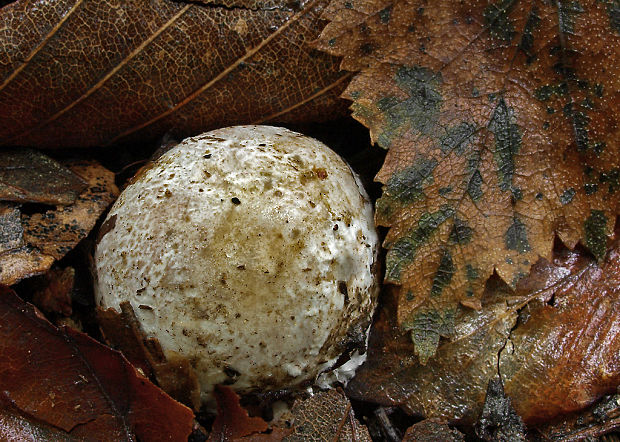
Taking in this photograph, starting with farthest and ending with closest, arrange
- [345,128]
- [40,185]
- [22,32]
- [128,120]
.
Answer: [345,128], [128,120], [40,185], [22,32]

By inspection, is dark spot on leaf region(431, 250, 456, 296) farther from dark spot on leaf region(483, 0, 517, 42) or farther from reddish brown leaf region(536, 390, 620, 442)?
dark spot on leaf region(483, 0, 517, 42)

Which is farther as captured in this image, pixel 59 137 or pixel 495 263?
pixel 59 137

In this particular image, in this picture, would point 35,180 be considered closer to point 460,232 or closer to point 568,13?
point 460,232

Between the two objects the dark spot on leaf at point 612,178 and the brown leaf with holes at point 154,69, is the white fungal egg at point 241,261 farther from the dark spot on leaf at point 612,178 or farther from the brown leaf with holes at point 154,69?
the dark spot on leaf at point 612,178

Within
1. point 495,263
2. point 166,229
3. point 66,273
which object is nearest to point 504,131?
point 495,263

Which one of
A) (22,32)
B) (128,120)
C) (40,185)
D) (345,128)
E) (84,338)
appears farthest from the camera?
(345,128)

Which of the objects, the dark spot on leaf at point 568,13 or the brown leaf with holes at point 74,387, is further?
the dark spot on leaf at point 568,13

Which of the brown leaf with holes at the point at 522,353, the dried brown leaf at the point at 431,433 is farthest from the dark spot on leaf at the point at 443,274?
the dried brown leaf at the point at 431,433

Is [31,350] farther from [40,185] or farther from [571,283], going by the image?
[571,283]
